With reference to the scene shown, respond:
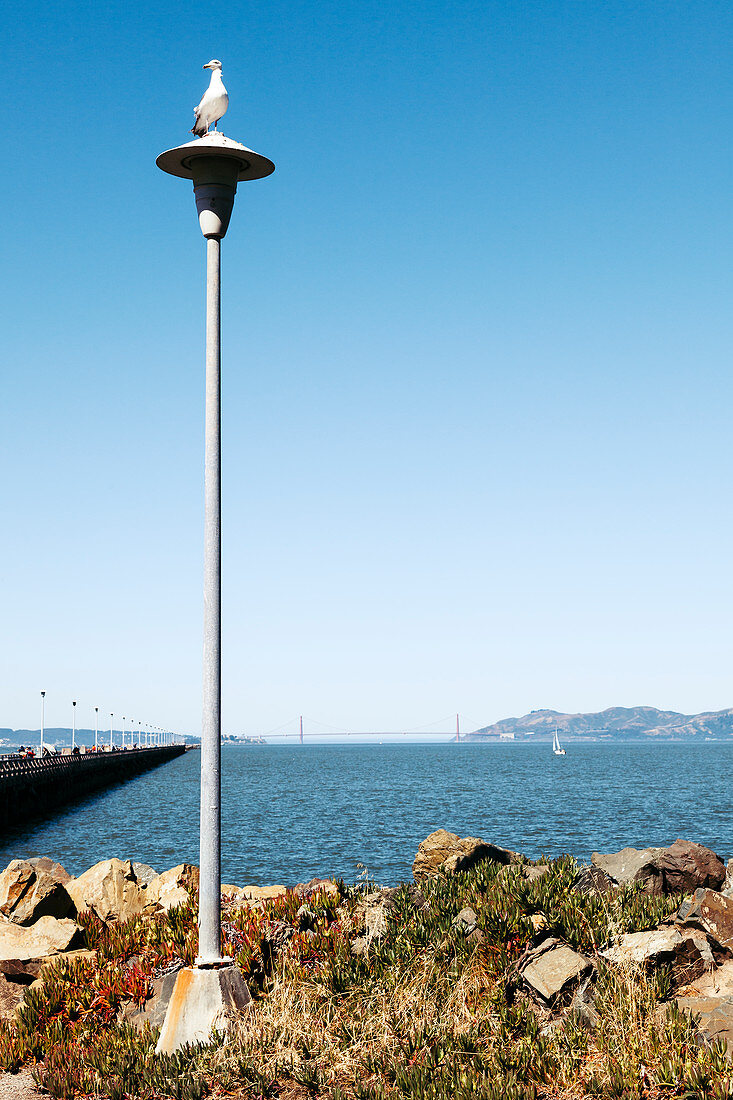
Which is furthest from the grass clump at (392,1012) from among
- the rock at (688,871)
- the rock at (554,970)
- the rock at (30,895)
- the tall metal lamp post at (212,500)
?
the rock at (30,895)

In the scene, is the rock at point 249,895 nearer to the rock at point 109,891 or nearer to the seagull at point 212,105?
the rock at point 109,891

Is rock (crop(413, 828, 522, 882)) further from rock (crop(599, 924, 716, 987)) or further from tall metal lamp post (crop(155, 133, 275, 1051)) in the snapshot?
tall metal lamp post (crop(155, 133, 275, 1051))

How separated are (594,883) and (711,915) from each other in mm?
1571

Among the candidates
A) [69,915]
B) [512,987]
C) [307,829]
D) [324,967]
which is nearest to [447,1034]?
[512,987]

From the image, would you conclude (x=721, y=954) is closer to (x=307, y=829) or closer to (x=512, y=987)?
(x=512, y=987)

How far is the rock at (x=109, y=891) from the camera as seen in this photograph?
1670 centimetres

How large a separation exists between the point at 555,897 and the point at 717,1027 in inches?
100.0

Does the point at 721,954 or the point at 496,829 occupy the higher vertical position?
the point at 721,954

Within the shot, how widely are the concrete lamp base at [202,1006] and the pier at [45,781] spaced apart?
49.0 m

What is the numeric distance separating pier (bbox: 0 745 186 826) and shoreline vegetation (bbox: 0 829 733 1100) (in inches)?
1835

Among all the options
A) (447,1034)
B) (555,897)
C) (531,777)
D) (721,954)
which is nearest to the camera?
(447,1034)

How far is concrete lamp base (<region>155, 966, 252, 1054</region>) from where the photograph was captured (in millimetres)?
8445

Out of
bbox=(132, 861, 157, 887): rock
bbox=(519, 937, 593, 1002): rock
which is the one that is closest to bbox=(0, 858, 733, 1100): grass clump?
bbox=(519, 937, 593, 1002): rock

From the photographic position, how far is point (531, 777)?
4163 inches
